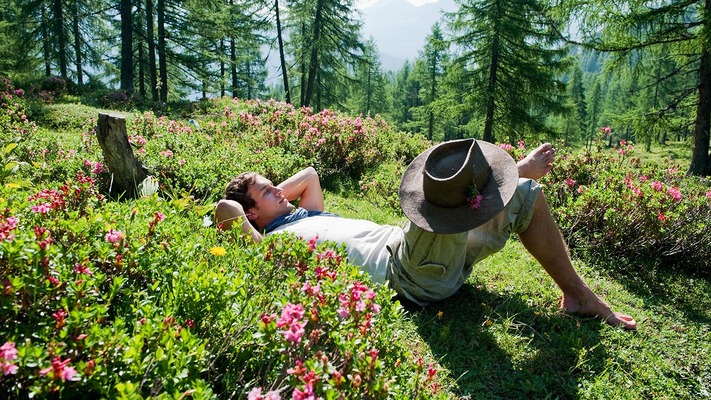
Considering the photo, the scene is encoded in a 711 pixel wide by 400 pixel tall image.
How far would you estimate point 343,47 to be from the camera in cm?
2452

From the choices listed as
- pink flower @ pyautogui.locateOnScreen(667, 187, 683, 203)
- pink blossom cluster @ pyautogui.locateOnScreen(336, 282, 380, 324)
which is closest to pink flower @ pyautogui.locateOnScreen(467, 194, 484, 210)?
pink blossom cluster @ pyautogui.locateOnScreen(336, 282, 380, 324)

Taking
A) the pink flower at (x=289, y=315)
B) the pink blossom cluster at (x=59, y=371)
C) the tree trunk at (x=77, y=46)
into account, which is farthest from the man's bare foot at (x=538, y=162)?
the tree trunk at (x=77, y=46)

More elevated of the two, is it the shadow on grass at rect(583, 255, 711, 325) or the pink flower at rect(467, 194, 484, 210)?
the pink flower at rect(467, 194, 484, 210)

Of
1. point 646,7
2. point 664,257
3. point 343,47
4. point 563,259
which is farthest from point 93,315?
point 343,47

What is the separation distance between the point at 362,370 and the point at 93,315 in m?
0.93

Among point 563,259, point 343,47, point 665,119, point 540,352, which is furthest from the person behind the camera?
point 343,47

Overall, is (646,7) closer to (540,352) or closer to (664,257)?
(664,257)

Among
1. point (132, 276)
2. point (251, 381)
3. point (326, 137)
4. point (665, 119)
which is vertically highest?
point (665, 119)

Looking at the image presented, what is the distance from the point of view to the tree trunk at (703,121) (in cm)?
1096

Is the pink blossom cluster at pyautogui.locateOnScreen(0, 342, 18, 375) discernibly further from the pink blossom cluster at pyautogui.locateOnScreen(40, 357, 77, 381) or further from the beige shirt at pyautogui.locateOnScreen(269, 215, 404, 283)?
the beige shirt at pyautogui.locateOnScreen(269, 215, 404, 283)

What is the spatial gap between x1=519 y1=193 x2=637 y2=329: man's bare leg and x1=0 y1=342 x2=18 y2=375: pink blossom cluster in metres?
2.93

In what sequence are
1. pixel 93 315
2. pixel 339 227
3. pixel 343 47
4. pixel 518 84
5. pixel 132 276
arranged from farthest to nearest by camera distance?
pixel 343 47 < pixel 518 84 < pixel 339 227 < pixel 132 276 < pixel 93 315

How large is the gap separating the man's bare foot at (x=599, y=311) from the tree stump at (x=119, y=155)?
4.38 m

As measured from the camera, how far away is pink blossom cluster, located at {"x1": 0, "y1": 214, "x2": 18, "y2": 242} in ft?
4.79
